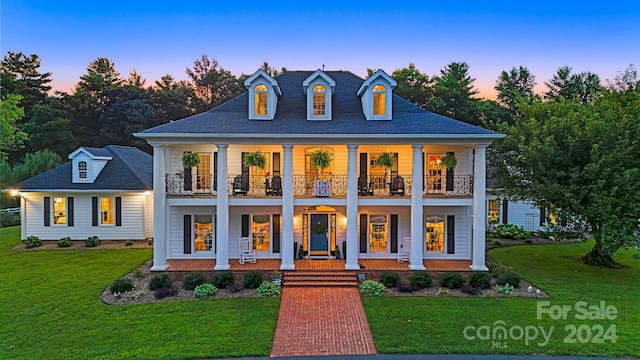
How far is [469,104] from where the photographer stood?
131 feet

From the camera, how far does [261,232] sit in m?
16.7

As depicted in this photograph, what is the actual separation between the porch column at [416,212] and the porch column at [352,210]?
247 centimetres

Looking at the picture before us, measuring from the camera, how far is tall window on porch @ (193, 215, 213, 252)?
54.6ft

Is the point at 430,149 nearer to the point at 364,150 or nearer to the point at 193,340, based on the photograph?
the point at 364,150

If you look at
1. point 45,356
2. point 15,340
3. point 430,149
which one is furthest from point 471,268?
point 15,340

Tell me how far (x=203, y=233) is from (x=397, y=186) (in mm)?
9555

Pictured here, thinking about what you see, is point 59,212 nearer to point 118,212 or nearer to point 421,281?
point 118,212

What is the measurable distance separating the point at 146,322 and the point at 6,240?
1974 centimetres

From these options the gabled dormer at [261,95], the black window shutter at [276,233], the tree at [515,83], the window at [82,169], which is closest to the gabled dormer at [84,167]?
the window at [82,169]

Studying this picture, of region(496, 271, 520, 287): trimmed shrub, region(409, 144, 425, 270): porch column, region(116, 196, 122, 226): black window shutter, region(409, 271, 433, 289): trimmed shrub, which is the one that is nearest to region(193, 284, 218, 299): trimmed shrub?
region(409, 271, 433, 289): trimmed shrub

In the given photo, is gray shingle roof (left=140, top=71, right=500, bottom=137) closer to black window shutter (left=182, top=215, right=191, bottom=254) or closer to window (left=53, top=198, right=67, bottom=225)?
black window shutter (left=182, top=215, right=191, bottom=254)

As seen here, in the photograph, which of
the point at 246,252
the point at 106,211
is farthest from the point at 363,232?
the point at 106,211

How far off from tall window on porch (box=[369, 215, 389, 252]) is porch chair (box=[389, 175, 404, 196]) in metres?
1.43

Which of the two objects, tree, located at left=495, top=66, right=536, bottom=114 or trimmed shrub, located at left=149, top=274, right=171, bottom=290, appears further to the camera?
tree, located at left=495, top=66, right=536, bottom=114
